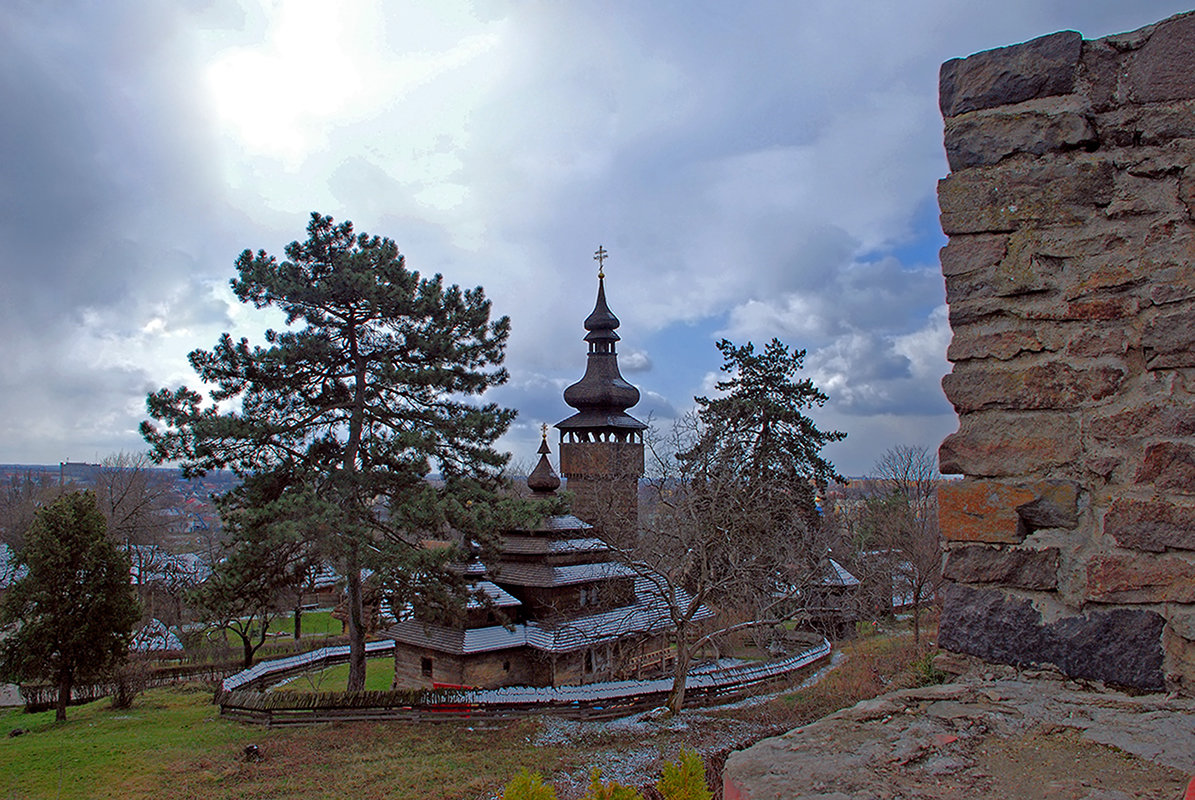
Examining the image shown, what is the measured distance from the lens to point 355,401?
1698 cm

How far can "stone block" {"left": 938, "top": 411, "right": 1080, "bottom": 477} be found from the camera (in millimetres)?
2502

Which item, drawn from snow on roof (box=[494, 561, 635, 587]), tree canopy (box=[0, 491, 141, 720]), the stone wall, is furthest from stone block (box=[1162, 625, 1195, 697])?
tree canopy (box=[0, 491, 141, 720])

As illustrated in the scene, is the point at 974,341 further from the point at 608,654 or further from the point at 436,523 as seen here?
the point at 608,654

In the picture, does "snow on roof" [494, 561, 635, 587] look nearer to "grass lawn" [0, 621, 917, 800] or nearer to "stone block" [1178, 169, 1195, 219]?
"grass lawn" [0, 621, 917, 800]

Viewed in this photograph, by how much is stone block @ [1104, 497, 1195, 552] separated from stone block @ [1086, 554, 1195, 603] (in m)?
0.04

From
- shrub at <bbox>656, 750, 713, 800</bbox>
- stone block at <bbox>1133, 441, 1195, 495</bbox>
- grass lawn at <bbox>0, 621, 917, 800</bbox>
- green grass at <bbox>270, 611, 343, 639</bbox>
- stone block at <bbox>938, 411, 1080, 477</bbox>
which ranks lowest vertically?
green grass at <bbox>270, 611, 343, 639</bbox>

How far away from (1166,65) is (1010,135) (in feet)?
1.60

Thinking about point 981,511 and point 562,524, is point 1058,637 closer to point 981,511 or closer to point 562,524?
point 981,511

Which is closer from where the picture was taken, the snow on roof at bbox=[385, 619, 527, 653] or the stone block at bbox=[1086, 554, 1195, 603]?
the stone block at bbox=[1086, 554, 1195, 603]

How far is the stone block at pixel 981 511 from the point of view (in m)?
2.52

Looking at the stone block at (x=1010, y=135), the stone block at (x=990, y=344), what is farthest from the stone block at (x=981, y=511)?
the stone block at (x=1010, y=135)

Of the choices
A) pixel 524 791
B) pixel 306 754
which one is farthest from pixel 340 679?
pixel 524 791

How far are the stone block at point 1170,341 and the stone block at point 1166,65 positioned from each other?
766mm

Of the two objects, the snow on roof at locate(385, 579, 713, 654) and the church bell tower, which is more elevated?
the church bell tower
